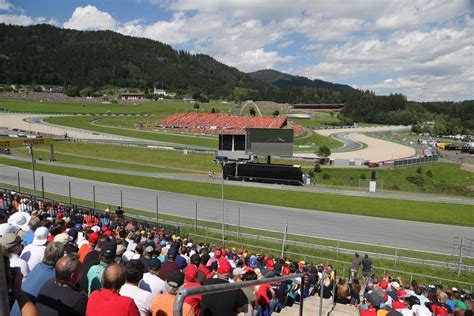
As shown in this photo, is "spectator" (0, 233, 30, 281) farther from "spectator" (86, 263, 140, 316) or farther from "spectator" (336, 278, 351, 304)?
"spectator" (336, 278, 351, 304)

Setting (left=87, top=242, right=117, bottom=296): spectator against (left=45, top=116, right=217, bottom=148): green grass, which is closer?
(left=87, top=242, right=117, bottom=296): spectator

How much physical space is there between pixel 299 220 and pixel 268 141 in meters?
16.1

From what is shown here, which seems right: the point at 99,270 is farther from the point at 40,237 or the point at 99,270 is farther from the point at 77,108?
the point at 77,108

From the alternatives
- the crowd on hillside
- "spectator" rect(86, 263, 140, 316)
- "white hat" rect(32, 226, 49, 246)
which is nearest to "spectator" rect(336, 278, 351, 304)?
the crowd on hillside

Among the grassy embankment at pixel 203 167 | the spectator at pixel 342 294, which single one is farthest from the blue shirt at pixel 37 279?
the grassy embankment at pixel 203 167

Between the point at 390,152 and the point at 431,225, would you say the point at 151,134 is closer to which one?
the point at 390,152

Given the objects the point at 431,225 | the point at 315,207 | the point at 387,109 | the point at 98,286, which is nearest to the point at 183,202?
the point at 315,207

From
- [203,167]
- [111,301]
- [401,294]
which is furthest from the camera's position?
[203,167]

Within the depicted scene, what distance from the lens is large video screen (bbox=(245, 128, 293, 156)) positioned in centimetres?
4338

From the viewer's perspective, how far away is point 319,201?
35.6m

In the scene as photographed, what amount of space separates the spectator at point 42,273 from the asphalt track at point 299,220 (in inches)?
841

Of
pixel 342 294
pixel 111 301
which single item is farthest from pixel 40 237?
pixel 342 294

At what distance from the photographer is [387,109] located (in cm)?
17738

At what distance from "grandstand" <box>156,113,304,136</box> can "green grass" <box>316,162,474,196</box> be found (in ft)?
125
